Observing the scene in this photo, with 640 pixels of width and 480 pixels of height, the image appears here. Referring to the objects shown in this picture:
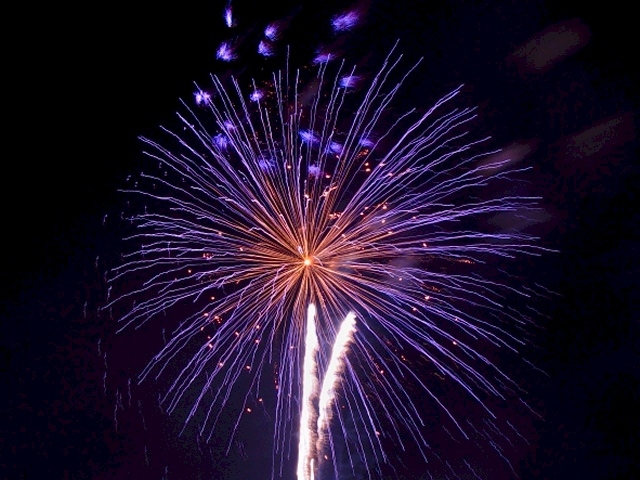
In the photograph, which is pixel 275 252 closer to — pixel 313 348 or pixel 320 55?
pixel 313 348

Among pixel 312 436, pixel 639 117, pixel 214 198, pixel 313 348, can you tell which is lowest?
pixel 312 436

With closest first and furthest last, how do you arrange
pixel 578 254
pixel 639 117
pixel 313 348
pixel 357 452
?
1. pixel 313 348
2. pixel 639 117
3. pixel 578 254
4. pixel 357 452

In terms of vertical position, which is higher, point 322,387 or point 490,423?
point 490,423

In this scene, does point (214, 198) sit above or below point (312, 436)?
above

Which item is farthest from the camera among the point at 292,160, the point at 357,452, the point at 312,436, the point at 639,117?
the point at 357,452

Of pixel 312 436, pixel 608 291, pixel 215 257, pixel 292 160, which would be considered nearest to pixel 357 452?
pixel 312 436

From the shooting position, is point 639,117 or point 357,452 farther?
point 357,452

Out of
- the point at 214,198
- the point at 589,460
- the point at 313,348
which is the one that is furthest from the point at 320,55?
the point at 589,460

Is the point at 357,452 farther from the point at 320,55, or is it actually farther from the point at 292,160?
the point at 320,55

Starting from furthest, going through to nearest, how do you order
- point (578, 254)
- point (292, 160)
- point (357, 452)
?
point (357, 452) < point (578, 254) < point (292, 160)
